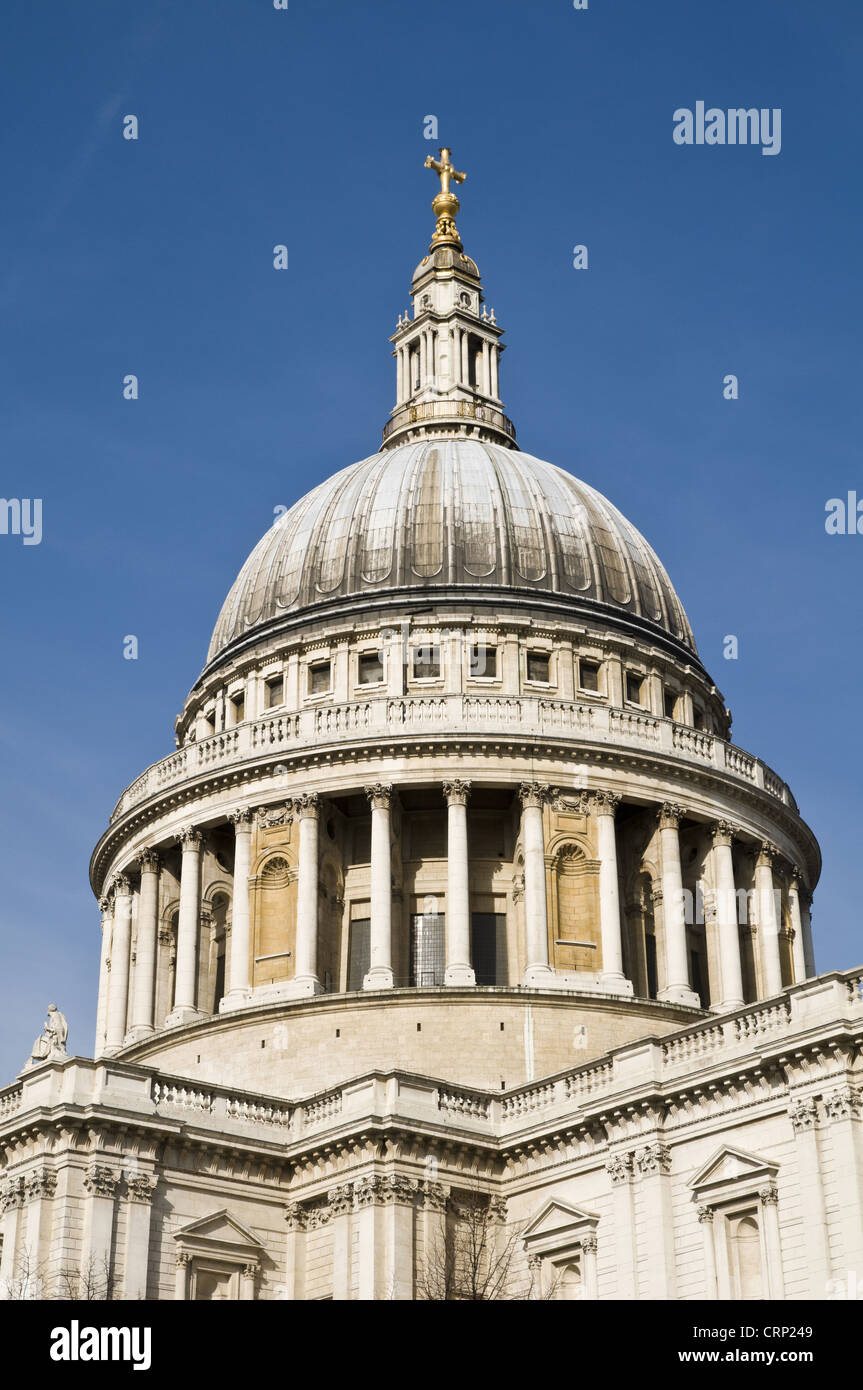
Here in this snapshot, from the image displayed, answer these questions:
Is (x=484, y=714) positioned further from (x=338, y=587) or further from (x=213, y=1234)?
(x=213, y=1234)

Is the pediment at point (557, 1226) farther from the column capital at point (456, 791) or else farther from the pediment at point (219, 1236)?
the column capital at point (456, 791)

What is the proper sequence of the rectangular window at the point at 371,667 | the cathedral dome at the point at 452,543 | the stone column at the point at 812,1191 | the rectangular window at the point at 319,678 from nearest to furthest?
1. the stone column at the point at 812,1191
2. the rectangular window at the point at 371,667
3. the rectangular window at the point at 319,678
4. the cathedral dome at the point at 452,543

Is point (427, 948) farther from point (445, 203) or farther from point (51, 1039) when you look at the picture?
point (445, 203)

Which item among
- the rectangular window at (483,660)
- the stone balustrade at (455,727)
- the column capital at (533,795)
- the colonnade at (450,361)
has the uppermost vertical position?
the colonnade at (450,361)

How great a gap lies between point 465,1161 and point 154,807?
19.5m

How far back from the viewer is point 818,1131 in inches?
1458

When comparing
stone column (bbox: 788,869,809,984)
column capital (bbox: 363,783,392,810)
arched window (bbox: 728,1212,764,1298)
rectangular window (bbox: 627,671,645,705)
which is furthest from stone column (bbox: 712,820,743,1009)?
arched window (bbox: 728,1212,764,1298)

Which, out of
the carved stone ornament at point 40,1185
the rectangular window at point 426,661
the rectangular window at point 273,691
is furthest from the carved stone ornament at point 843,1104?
the rectangular window at point 273,691

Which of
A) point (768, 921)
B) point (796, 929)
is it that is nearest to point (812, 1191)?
point (768, 921)

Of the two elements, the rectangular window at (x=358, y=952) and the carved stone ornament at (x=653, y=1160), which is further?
the rectangular window at (x=358, y=952)

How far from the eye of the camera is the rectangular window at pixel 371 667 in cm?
6134

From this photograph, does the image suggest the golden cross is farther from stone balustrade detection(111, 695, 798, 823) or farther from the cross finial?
stone balustrade detection(111, 695, 798, 823)

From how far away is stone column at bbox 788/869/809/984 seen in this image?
6012 centimetres

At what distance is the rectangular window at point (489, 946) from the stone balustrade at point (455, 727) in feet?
17.7
